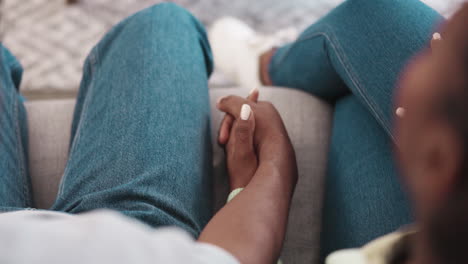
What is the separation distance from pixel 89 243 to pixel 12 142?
1.39 feet

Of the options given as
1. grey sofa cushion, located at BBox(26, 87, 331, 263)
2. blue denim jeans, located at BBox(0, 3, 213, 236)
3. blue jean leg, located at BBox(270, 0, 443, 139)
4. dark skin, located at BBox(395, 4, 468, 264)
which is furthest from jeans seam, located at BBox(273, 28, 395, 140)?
dark skin, located at BBox(395, 4, 468, 264)

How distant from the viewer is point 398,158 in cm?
57

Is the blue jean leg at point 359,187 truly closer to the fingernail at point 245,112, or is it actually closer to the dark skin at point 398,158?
the dark skin at point 398,158

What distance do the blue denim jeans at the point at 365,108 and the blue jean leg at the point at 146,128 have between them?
0.21 metres

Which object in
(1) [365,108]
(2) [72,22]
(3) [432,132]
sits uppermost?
Result: (3) [432,132]

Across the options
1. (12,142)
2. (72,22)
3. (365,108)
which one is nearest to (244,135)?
(365,108)

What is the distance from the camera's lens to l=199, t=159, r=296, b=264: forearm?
0.43m

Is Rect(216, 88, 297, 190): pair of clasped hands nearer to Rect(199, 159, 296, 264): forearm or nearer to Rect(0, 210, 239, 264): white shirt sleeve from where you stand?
Rect(199, 159, 296, 264): forearm

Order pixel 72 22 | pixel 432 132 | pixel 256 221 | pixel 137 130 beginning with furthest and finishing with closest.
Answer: pixel 72 22 < pixel 137 130 < pixel 256 221 < pixel 432 132

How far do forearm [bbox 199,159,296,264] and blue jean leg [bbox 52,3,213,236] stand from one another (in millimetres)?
76

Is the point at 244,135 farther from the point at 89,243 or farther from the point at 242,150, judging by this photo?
the point at 89,243

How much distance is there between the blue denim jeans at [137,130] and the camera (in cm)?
53

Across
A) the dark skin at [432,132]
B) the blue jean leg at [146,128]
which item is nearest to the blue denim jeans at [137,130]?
the blue jean leg at [146,128]

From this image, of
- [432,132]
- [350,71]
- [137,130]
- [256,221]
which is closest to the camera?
[432,132]
